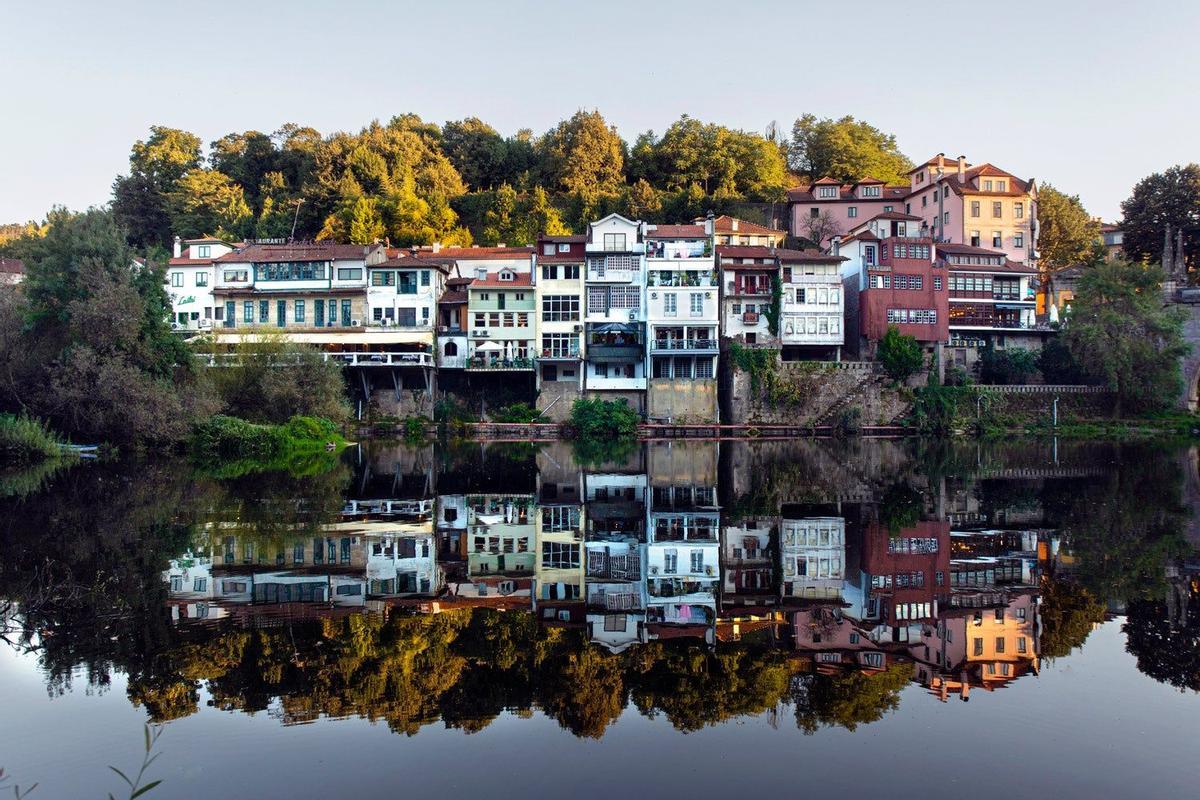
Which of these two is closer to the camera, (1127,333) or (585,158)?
(1127,333)

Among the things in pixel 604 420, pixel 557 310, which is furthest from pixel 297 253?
pixel 604 420

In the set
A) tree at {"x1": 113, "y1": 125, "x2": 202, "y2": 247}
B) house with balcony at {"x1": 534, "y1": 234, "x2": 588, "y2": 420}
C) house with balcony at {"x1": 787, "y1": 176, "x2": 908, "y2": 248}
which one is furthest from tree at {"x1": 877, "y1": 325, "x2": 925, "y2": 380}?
tree at {"x1": 113, "y1": 125, "x2": 202, "y2": 247}

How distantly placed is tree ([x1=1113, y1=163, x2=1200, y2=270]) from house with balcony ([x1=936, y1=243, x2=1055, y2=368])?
14954 mm

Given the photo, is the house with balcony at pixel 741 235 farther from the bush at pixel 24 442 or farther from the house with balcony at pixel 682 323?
the bush at pixel 24 442

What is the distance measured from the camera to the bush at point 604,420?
56.0 metres

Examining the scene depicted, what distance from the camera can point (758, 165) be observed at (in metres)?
79.7

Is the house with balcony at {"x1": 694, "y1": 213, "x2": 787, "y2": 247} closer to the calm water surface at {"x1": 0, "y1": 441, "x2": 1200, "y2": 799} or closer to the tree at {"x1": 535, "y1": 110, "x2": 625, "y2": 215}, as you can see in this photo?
the tree at {"x1": 535, "y1": 110, "x2": 625, "y2": 215}

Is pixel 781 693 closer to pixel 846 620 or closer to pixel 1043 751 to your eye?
pixel 1043 751

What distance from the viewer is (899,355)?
186ft

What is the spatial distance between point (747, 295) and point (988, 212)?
22.8 meters

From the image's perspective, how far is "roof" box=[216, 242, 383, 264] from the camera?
61.5m

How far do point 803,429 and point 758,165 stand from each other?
31.9 meters

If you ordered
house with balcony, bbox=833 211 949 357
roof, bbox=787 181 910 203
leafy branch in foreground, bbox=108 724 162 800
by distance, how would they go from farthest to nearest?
roof, bbox=787 181 910 203, house with balcony, bbox=833 211 949 357, leafy branch in foreground, bbox=108 724 162 800

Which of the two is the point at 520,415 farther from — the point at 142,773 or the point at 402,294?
the point at 142,773
